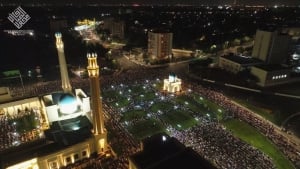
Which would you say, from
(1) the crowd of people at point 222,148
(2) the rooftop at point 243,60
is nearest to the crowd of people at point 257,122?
(1) the crowd of people at point 222,148

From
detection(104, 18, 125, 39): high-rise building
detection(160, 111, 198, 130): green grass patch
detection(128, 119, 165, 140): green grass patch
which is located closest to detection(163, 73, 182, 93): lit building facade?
detection(160, 111, 198, 130): green grass patch

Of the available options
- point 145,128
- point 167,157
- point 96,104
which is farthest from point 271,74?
point 96,104

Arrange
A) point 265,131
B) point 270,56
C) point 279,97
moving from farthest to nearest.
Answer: point 270,56, point 279,97, point 265,131

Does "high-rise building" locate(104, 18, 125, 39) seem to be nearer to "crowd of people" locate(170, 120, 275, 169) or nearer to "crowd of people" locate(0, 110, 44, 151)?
"crowd of people" locate(0, 110, 44, 151)

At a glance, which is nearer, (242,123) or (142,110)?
(242,123)

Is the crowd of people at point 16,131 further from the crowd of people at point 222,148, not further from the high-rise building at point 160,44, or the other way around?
the high-rise building at point 160,44

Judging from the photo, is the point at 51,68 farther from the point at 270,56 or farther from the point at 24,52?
the point at 270,56

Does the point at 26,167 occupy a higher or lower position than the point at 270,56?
lower

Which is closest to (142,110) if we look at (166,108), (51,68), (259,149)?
(166,108)
